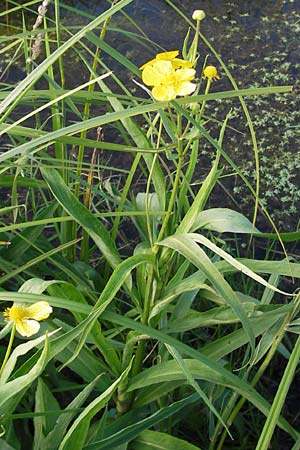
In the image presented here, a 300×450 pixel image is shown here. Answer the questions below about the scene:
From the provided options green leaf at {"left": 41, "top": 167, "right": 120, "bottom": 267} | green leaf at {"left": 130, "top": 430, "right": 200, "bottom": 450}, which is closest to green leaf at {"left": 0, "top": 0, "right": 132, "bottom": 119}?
green leaf at {"left": 41, "top": 167, "right": 120, "bottom": 267}

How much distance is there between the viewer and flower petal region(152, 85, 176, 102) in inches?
23.1

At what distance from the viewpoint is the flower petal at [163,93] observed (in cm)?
59

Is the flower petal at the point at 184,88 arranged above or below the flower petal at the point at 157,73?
below

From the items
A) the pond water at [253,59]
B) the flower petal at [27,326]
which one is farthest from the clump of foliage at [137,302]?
the pond water at [253,59]

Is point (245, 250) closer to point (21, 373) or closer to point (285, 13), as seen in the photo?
point (21, 373)

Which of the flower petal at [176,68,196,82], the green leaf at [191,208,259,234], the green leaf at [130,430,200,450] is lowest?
the green leaf at [130,430,200,450]

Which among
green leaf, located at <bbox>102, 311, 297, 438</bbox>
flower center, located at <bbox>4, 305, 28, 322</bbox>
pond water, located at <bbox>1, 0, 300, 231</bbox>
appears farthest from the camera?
pond water, located at <bbox>1, 0, 300, 231</bbox>

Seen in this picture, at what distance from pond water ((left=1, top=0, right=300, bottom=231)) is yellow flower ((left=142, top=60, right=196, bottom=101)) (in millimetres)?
817

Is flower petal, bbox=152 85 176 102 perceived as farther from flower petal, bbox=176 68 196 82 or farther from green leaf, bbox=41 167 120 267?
green leaf, bbox=41 167 120 267

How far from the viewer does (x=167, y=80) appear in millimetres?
604

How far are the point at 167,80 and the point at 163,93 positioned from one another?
2cm

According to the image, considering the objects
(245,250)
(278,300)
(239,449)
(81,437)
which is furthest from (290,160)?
(81,437)

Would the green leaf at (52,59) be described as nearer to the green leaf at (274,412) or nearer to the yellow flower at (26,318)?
the yellow flower at (26,318)

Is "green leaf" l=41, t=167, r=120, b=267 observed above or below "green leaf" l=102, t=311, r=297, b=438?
above
